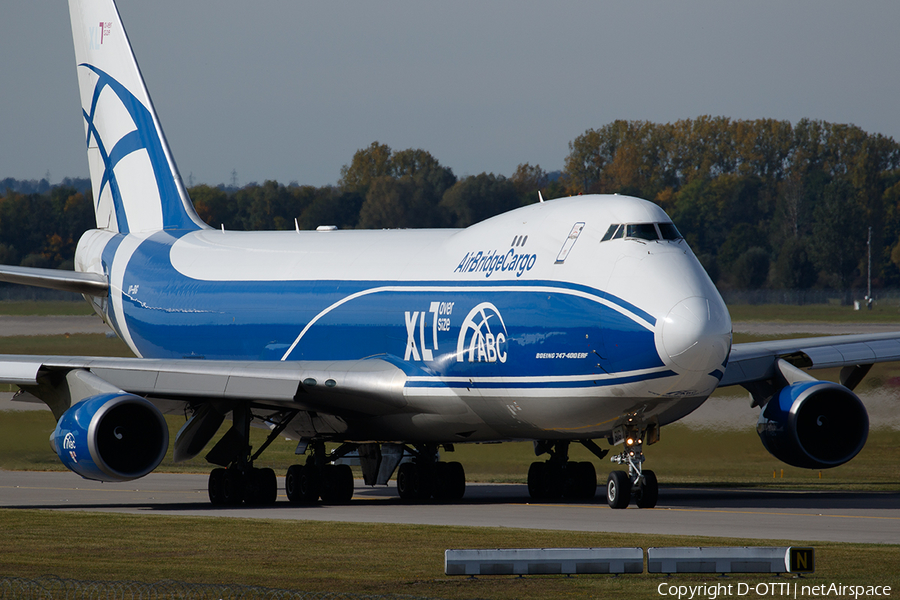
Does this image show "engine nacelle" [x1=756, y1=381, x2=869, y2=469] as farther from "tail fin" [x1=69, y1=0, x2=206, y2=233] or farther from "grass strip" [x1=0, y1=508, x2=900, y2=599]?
"tail fin" [x1=69, y1=0, x2=206, y2=233]

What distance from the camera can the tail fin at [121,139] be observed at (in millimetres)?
32594

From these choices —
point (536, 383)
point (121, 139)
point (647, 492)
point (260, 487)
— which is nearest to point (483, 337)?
point (536, 383)

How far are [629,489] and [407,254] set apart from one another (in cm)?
631

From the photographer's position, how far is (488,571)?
44.8 feet

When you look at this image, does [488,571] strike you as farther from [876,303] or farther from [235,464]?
[876,303]

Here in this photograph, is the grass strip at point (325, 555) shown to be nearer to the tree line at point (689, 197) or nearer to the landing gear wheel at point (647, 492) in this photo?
the landing gear wheel at point (647, 492)

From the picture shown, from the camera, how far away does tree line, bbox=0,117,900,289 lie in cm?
6575

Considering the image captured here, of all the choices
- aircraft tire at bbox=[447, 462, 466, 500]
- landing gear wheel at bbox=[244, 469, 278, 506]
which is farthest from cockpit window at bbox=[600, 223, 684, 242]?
landing gear wheel at bbox=[244, 469, 278, 506]

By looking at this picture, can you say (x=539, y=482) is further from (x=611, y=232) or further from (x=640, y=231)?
(x=640, y=231)

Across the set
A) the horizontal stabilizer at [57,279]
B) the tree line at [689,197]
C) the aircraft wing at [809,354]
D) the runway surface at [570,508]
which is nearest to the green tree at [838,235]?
the tree line at [689,197]

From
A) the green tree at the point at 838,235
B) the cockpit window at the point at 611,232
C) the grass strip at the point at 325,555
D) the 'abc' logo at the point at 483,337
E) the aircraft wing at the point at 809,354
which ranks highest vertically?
the green tree at the point at 838,235

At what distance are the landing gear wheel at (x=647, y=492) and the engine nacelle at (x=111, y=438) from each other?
7.19m

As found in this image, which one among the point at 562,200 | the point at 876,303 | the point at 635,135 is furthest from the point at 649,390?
the point at 635,135

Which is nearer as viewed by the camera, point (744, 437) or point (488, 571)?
point (488, 571)
